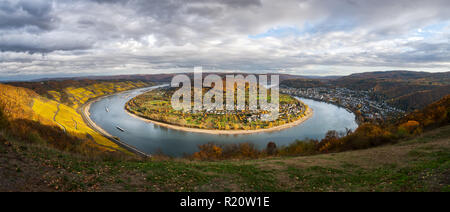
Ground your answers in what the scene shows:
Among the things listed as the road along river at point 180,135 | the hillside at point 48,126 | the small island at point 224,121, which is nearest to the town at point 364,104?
the road along river at point 180,135

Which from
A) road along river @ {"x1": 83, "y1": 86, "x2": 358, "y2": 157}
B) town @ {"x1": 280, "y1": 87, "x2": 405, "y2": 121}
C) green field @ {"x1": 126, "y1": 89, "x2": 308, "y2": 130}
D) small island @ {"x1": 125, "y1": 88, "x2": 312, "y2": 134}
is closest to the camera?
road along river @ {"x1": 83, "y1": 86, "x2": 358, "y2": 157}

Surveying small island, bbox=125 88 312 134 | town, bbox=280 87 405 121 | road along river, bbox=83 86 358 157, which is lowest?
road along river, bbox=83 86 358 157

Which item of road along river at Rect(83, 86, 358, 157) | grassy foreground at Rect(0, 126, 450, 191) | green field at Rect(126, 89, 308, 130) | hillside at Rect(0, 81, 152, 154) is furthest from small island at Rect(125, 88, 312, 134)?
grassy foreground at Rect(0, 126, 450, 191)

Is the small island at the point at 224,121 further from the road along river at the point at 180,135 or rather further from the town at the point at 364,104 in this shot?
the town at the point at 364,104

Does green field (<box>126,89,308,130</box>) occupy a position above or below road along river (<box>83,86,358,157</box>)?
above

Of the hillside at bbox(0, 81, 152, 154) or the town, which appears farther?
the town

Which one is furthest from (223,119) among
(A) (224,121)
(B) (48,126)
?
(B) (48,126)

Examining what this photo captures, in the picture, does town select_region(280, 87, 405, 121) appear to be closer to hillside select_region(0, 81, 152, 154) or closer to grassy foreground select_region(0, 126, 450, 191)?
grassy foreground select_region(0, 126, 450, 191)

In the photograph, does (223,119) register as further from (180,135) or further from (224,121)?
(180,135)

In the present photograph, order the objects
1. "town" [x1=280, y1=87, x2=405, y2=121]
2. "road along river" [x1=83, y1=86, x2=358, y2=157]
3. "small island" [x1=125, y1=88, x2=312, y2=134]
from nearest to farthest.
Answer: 1. "road along river" [x1=83, y1=86, x2=358, y2=157]
2. "small island" [x1=125, y1=88, x2=312, y2=134]
3. "town" [x1=280, y1=87, x2=405, y2=121]

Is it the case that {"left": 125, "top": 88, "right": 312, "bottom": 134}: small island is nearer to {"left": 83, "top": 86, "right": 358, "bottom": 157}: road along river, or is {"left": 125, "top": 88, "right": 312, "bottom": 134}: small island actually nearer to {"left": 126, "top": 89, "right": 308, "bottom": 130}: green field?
{"left": 126, "top": 89, "right": 308, "bottom": 130}: green field
